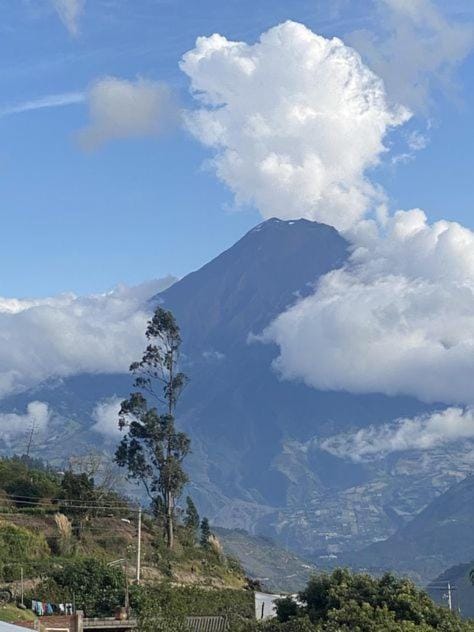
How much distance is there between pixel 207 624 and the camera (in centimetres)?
4906

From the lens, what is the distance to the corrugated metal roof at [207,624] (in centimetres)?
4825

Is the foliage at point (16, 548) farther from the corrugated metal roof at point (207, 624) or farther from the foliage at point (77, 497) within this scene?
the corrugated metal roof at point (207, 624)

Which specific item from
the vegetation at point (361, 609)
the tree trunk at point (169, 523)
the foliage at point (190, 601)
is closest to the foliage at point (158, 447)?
the tree trunk at point (169, 523)

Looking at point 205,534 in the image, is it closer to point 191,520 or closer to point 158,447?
point 191,520

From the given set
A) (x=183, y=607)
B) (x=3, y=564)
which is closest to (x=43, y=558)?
(x=3, y=564)

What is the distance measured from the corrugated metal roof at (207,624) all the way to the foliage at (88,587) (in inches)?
143

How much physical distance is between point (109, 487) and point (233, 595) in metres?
19.4

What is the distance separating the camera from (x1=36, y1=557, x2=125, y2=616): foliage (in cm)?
4750

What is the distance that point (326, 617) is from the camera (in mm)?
36562

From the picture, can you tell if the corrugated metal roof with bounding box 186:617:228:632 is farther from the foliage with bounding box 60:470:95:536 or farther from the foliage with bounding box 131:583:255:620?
the foliage with bounding box 60:470:95:536

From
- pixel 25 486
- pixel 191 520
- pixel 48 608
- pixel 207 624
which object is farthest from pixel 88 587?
pixel 191 520

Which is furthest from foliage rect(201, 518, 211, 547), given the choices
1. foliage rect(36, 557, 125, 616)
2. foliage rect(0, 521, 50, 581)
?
foliage rect(36, 557, 125, 616)

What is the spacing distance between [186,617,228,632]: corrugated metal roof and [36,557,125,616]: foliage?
11.9 ft

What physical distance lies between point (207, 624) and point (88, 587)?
605 centimetres
